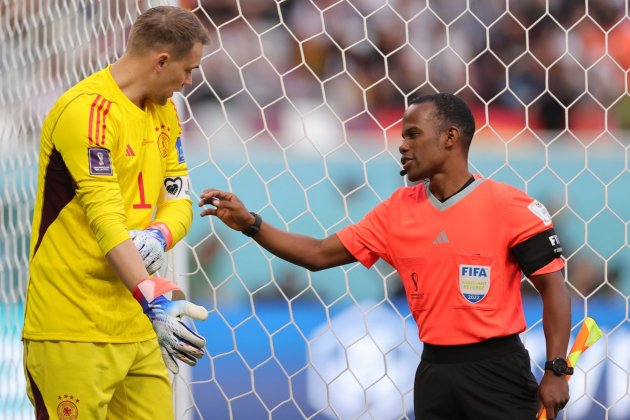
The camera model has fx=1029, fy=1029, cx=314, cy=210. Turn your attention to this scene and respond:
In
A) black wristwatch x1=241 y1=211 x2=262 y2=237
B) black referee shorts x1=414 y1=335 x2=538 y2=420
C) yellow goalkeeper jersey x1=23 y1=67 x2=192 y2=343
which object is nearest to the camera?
yellow goalkeeper jersey x1=23 y1=67 x2=192 y2=343

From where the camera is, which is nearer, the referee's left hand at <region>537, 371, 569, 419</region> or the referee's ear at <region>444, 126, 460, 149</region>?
the referee's left hand at <region>537, 371, 569, 419</region>

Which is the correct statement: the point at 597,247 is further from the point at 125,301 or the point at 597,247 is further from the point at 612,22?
the point at 125,301

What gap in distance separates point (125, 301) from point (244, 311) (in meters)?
2.38

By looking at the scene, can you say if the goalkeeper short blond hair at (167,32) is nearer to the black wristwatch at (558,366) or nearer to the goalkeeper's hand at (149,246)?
the goalkeeper's hand at (149,246)

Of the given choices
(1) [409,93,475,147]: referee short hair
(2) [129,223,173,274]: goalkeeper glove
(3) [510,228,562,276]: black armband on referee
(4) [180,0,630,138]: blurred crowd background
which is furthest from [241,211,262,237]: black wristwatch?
(4) [180,0,630,138]: blurred crowd background

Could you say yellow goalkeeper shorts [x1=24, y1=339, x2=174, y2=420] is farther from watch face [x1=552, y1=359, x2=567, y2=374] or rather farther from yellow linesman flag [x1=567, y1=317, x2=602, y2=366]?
yellow linesman flag [x1=567, y1=317, x2=602, y2=366]

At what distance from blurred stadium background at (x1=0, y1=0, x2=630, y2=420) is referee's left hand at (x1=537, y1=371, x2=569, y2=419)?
4.60 feet

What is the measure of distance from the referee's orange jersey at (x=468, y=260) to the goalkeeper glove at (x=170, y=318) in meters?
0.69

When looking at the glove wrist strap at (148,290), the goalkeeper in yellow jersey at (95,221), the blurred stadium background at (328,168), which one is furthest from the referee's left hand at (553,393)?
the blurred stadium background at (328,168)

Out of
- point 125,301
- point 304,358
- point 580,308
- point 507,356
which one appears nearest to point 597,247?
point 580,308

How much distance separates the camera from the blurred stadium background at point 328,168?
437cm

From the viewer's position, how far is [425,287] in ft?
9.33

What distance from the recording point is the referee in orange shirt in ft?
9.05

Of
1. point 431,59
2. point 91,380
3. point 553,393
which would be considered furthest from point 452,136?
point 431,59
